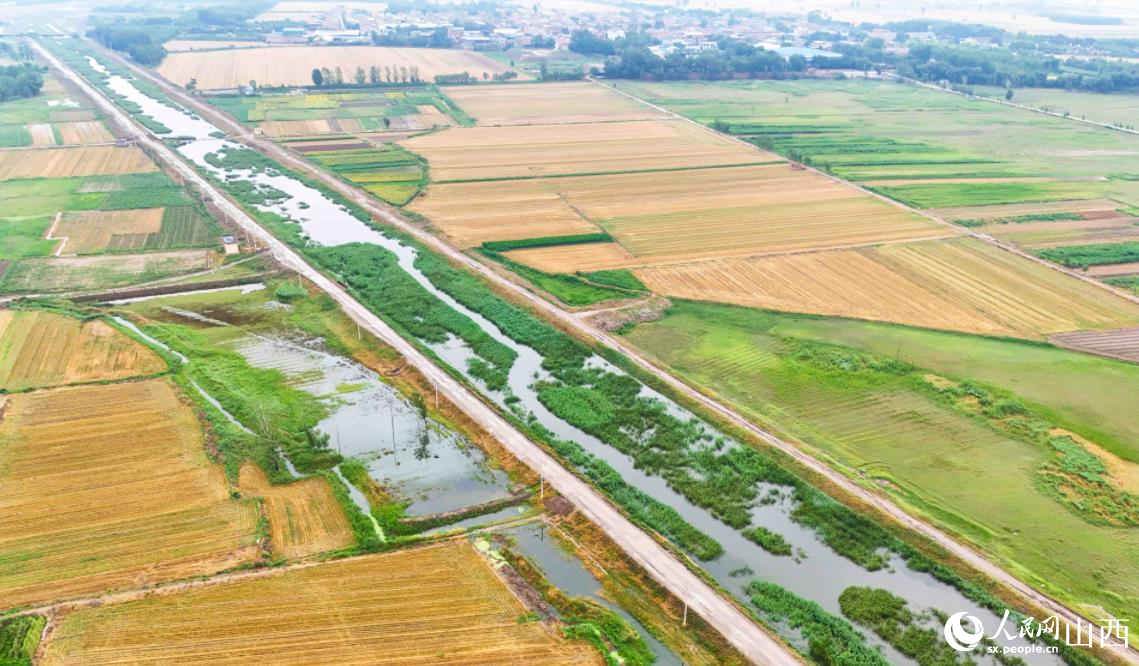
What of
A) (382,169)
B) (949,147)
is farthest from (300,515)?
(949,147)

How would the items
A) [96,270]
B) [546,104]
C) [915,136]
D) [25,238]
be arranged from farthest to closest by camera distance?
[546,104], [915,136], [25,238], [96,270]

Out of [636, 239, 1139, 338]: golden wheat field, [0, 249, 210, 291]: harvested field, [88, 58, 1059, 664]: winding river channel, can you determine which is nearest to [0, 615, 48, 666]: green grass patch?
[88, 58, 1059, 664]: winding river channel

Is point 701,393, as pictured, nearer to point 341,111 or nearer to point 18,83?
point 341,111

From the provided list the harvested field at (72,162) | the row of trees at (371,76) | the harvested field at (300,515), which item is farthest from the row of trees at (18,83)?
the harvested field at (300,515)

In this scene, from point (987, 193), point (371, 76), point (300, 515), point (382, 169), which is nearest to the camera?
point (300, 515)

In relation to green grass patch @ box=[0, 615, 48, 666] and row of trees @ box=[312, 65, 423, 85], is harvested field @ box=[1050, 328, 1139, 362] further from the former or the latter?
row of trees @ box=[312, 65, 423, 85]

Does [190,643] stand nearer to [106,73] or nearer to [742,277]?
[742,277]
